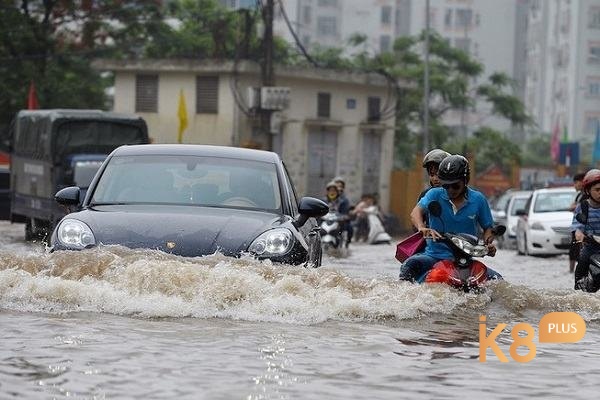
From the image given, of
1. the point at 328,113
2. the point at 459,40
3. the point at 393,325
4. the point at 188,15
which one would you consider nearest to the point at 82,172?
the point at 393,325

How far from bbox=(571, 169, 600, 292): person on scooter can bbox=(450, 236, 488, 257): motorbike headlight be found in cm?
274

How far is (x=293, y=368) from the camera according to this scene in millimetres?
8898

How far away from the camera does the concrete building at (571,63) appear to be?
11856cm

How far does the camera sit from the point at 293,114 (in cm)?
5322

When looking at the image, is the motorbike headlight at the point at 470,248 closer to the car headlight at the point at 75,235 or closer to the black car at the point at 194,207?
the black car at the point at 194,207

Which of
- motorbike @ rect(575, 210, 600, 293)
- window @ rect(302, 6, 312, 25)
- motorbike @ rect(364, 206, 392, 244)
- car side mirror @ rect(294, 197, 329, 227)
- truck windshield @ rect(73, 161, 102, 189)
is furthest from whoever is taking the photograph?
window @ rect(302, 6, 312, 25)

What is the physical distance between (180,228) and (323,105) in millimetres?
42555

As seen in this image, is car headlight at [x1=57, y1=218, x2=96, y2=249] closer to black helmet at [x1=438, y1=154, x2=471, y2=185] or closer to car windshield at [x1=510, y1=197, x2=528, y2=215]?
black helmet at [x1=438, y1=154, x2=471, y2=185]

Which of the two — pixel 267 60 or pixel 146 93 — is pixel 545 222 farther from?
pixel 146 93

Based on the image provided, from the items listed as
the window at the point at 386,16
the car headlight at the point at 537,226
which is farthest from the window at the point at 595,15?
the car headlight at the point at 537,226

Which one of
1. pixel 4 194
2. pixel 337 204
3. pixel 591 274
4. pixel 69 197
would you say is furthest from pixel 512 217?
pixel 69 197

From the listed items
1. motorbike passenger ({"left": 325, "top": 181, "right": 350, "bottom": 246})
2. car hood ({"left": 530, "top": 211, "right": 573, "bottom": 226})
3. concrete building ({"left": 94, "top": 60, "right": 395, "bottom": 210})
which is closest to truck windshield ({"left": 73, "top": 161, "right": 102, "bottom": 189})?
motorbike passenger ({"left": 325, "top": 181, "right": 350, "bottom": 246})

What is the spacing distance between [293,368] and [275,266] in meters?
3.34

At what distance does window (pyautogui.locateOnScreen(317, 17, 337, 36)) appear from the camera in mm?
138875
